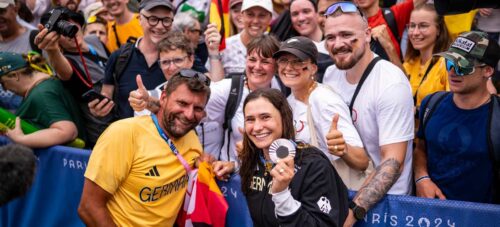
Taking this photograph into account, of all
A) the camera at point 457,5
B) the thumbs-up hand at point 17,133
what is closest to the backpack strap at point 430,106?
the camera at point 457,5

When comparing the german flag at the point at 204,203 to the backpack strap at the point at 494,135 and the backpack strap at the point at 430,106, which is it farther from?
the backpack strap at the point at 494,135

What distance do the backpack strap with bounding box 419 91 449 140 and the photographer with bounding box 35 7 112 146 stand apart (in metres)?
2.94

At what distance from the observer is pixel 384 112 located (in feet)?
15.4

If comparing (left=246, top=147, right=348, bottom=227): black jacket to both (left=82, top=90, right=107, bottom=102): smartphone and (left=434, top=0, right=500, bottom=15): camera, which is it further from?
(left=82, top=90, right=107, bottom=102): smartphone

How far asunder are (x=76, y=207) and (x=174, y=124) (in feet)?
5.57

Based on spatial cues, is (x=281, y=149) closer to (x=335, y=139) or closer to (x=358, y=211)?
(x=335, y=139)

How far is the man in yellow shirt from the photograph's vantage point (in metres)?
8.01

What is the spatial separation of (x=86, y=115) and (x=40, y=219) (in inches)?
41.3

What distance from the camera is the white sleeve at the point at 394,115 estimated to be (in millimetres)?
4656

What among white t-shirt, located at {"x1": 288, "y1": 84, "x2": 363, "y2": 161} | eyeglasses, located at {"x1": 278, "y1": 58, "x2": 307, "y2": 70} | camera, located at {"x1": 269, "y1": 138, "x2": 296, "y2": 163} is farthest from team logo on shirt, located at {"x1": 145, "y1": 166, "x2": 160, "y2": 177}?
eyeglasses, located at {"x1": 278, "y1": 58, "x2": 307, "y2": 70}

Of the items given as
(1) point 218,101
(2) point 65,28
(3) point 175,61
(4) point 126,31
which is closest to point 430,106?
(1) point 218,101

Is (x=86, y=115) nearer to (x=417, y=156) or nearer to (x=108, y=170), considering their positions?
(x=108, y=170)

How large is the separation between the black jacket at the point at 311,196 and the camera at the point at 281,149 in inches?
8.0

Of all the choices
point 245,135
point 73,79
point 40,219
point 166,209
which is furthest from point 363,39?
point 40,219
